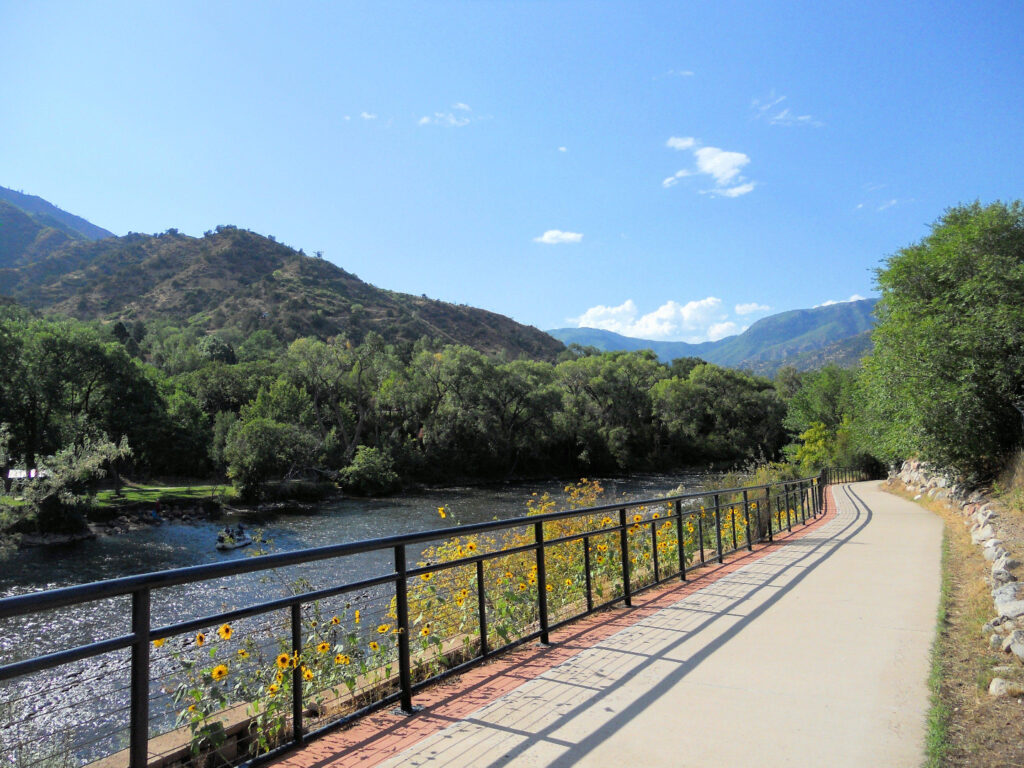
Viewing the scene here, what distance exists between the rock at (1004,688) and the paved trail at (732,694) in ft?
1.26

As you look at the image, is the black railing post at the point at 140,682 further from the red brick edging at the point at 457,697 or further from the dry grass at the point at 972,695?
the dry grass at the point at 972,695

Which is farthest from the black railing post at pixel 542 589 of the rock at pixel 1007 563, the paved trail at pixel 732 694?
the rock at pixel 1007 563

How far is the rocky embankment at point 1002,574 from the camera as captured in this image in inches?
161

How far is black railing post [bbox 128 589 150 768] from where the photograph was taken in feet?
8.15

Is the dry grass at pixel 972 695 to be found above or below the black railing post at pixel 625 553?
below

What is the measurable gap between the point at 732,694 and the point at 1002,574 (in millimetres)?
4264

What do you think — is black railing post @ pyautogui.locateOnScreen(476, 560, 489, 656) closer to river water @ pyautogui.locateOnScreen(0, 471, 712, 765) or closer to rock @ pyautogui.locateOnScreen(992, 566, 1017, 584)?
river water @ pyautogui.locateOnScreen(0, 471, 712, 765)

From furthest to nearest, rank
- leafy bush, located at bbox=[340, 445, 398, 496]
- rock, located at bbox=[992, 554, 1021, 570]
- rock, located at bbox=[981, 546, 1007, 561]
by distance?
leafy bush, located at bbox=[340, 445, 398, 496] < rock, located at bbox=[981, 546, 1007, 561] < rock, located at bbox=[992, 554, 1021, 570]

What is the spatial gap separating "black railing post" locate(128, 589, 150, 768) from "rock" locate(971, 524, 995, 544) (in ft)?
35.7

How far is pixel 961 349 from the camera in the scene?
15438 millimetres

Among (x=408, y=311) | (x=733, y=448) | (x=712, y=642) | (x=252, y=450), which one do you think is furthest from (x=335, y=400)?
(x=408, y=311)

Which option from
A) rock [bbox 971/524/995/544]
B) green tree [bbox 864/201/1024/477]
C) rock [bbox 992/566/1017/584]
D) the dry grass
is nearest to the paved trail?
the dry grass

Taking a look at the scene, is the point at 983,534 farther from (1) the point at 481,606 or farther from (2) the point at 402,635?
(2) the point at 402,635

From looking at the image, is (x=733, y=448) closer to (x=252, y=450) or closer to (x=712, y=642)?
(x=252, y=450)
